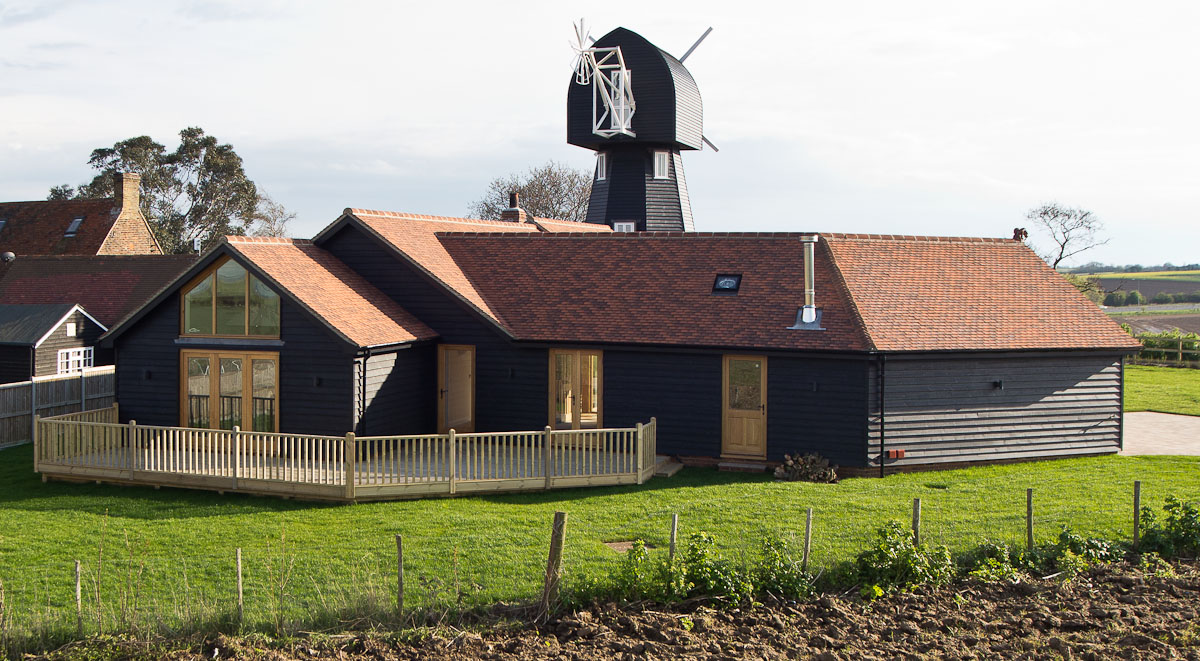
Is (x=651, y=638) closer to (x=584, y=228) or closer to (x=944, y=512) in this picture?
(x=944, y=512)

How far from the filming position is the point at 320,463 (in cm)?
1656

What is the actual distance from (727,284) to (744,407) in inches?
105

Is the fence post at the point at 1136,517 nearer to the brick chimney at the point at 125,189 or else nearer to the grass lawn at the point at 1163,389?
the grass lawn at the point at 1163,389

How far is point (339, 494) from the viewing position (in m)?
16.2

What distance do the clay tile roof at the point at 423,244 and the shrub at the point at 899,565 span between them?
10.1m

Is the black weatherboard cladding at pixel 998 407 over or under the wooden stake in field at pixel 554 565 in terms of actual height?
over

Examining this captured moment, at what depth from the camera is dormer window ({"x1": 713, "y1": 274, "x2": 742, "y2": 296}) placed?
20.0 meters

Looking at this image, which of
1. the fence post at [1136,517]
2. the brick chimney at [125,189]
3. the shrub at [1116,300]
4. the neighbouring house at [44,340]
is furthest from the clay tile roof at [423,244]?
the shrub at [1116,300]

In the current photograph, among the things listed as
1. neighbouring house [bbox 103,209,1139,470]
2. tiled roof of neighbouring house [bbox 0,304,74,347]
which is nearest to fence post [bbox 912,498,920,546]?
neighbouring house [bbox 103,209,1139,470]

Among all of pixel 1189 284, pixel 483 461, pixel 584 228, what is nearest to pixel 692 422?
pixel 483 461

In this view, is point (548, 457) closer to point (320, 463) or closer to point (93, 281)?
point (320, 463)

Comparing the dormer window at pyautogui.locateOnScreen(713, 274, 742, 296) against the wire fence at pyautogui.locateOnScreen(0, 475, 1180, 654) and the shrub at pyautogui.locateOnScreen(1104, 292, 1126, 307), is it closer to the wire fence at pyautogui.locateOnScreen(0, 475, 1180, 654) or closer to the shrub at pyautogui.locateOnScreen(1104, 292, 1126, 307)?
the wire fence at pyautogui.locateOnScreen(0, 475, 1180, 654)

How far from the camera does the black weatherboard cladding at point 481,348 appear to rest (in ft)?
66.3

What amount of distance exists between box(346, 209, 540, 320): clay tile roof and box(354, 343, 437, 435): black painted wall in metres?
1.34
